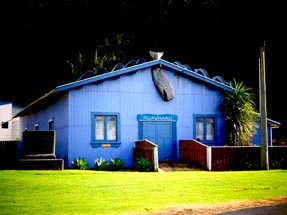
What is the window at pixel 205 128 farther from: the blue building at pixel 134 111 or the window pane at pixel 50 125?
the window pane at pixel 50 125

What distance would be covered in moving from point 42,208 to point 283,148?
50.0 ft

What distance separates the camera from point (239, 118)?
25.3 m

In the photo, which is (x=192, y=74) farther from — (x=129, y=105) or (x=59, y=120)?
(x=59, y=120)

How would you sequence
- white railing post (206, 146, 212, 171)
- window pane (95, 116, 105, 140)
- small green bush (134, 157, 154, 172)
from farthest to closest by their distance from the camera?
window pane (95, 116, 105, 140) < white railing post (206, 146, 212, 171) < small green bush (134, 157, 154, 172)

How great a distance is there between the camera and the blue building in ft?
76.8

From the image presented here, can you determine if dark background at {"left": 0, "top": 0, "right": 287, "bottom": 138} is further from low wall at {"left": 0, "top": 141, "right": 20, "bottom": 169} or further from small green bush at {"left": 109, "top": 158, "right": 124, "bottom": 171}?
low wall at {"left": 0, "top": 141, "right": 20, "bottom": 169}

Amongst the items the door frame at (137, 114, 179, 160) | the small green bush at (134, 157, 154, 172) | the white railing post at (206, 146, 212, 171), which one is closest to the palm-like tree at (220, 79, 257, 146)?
the door frame at (137, 114, 179, 160)

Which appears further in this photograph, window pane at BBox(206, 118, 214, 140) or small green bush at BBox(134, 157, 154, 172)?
window pane at BBox(206, 118, 214, 140)

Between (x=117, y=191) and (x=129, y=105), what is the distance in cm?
1143

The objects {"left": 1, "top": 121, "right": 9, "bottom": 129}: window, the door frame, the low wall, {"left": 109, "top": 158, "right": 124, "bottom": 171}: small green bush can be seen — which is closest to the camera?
the low wall

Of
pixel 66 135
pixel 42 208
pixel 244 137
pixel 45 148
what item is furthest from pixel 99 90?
pixel 42 208

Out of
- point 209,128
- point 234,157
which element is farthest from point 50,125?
point 234,157

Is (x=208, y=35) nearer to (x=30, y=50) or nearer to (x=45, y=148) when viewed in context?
(x=30, y=50)

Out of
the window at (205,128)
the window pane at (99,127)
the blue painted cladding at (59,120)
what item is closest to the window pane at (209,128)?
the window at (205,128)
